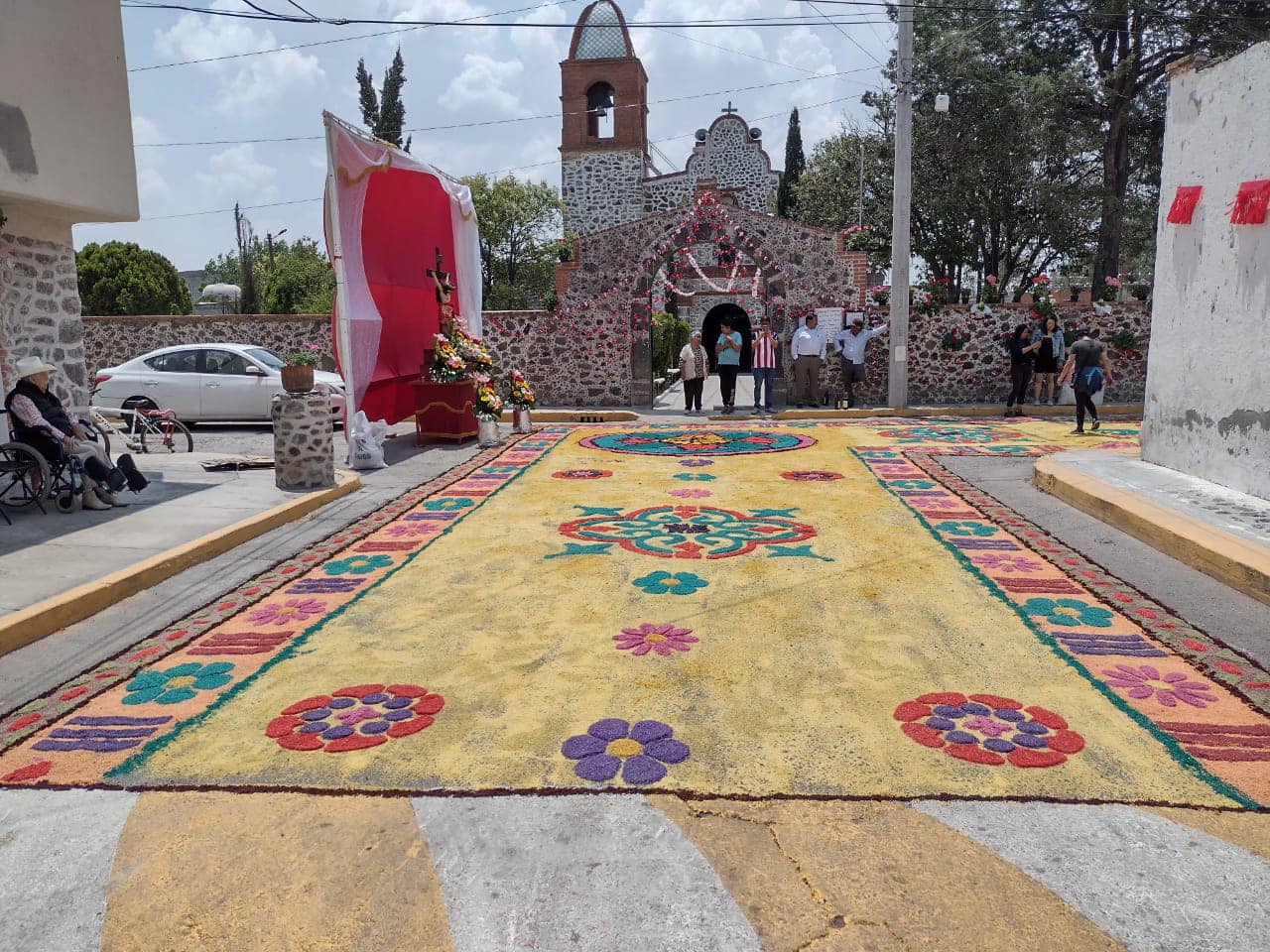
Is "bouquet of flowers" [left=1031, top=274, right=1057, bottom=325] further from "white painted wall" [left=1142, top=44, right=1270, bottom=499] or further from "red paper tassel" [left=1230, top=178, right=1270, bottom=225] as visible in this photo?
"red paper tassel" [left=1230, top=178, right=1270, bottom=225]

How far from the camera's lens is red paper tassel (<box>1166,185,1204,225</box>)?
795 centimetres

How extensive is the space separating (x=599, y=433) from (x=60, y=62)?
7.91m

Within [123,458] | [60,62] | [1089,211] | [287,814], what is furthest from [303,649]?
[1089,211]

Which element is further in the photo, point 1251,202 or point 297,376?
point 297,376

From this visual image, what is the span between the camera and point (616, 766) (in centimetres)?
315

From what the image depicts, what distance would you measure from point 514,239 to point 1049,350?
26.0 meters

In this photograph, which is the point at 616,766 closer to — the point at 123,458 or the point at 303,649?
the point at 303,649

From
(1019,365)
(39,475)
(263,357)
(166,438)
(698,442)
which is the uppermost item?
(263,357)

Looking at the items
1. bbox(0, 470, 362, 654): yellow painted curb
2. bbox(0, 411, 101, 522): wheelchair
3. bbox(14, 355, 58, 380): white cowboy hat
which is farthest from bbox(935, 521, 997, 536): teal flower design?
bbox(14, 355, 58, 380): white cowboy hat

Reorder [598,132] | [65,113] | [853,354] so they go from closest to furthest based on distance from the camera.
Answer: [65,113] < [853,354] < [598,132]

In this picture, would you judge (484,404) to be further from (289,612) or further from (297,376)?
(289,612)

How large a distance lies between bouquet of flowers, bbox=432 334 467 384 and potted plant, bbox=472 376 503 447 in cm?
27

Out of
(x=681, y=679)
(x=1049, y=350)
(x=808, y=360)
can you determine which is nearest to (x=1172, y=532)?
(x=681, y=679)

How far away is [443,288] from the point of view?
13680mm
